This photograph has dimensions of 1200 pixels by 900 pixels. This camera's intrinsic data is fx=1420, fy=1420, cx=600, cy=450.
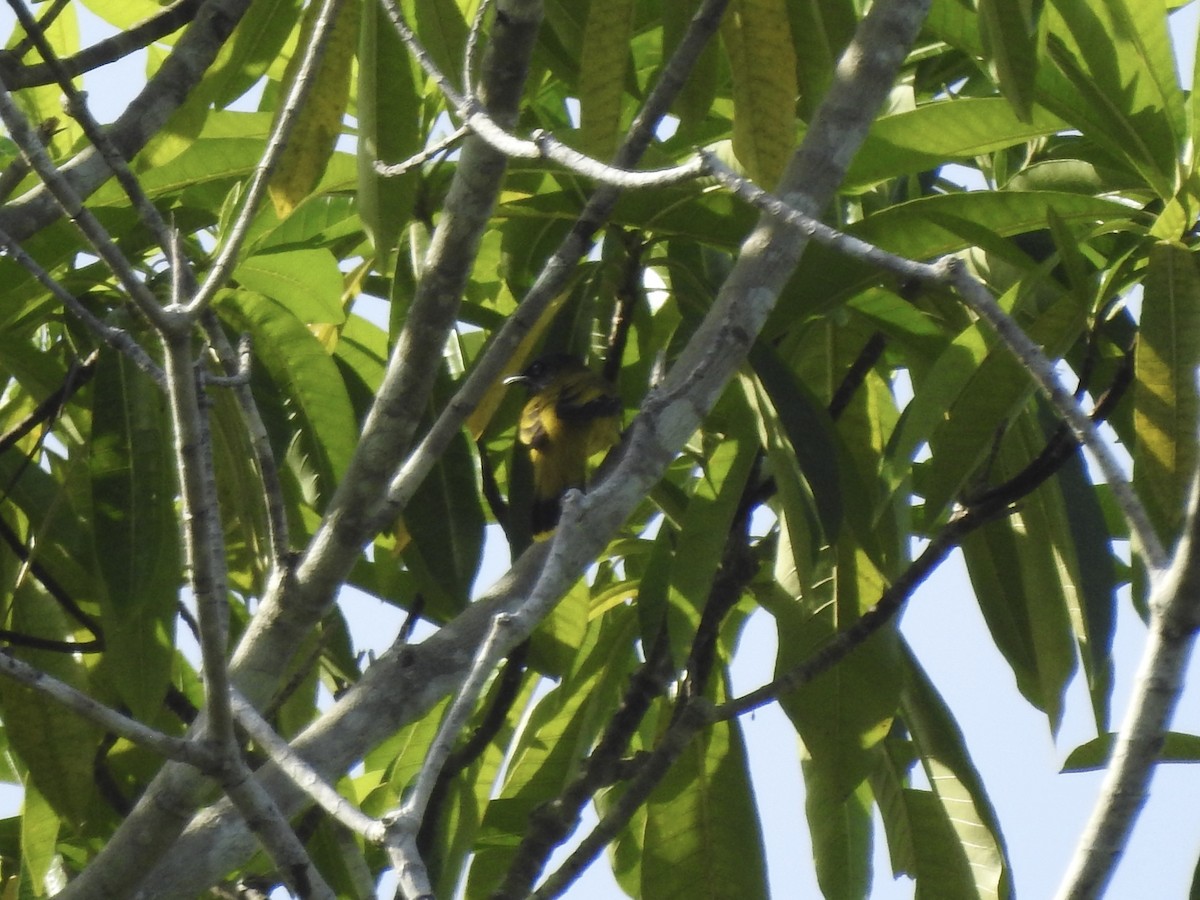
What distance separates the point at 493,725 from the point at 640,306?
3.33 ft

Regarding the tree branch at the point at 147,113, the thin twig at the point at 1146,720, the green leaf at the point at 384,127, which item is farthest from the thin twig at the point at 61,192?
the thin twig at the point at 1146,720

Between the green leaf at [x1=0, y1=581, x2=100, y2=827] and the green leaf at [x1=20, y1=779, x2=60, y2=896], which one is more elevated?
the green leaf at [x1=0, y1=581, x2=100, y2=827]

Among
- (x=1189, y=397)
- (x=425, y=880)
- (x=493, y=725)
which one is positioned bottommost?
(x=425, y=880)

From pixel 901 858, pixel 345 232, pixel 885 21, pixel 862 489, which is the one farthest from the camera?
pixel 345 232

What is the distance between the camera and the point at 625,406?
3.19m

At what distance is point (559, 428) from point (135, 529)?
1.63 m

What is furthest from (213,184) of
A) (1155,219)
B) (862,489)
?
(1155,219)

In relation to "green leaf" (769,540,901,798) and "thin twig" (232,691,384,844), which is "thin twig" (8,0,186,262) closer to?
"thin twig" (232,691,384,844)

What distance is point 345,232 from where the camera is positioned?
3.06m

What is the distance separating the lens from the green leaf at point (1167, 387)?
7.28ft

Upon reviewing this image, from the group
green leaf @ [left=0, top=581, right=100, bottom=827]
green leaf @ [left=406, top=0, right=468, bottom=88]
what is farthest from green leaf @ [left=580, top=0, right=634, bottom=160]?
green leaf @ [left=0, top=581, right=100, bottom=827]

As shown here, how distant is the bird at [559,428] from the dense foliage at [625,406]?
0.43ft

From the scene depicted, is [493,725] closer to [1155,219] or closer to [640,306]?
[640,306]

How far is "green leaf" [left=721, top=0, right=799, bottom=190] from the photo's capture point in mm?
2236
